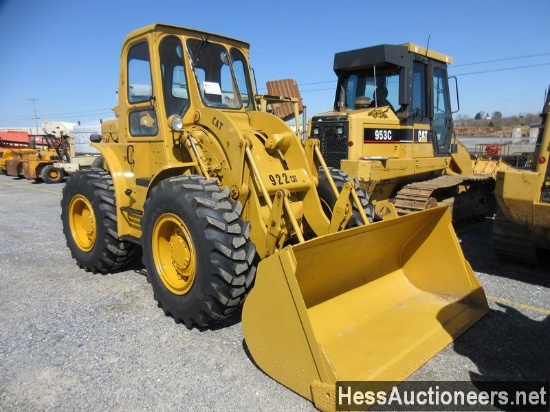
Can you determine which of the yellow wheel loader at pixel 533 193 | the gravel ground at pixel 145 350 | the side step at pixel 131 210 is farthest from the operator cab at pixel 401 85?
the side step at pixel 131 210

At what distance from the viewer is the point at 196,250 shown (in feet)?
12.1

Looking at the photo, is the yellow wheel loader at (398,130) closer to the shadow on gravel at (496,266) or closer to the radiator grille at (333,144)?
the radiator grille at (333,144)

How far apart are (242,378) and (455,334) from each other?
1.94 meters

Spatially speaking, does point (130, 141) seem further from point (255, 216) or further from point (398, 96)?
point (398, 96)

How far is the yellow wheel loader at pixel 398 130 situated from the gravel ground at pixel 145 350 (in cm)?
253

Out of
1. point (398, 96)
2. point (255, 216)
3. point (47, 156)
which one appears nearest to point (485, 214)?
point (398, 96)

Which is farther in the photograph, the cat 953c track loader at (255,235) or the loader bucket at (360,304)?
the cat 953c track loader at (255,235)

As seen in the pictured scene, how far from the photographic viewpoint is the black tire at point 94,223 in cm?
515

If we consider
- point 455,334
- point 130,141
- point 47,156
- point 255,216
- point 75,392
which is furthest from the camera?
point 47,156

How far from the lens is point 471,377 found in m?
3.23

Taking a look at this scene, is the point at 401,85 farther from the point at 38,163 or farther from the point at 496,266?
the point at 38,163

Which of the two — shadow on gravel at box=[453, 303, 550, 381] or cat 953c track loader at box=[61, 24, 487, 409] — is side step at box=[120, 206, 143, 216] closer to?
cat 953c track loader at box=[61, 24, 487, 409]

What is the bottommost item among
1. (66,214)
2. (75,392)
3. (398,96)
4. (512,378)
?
(512,378)
